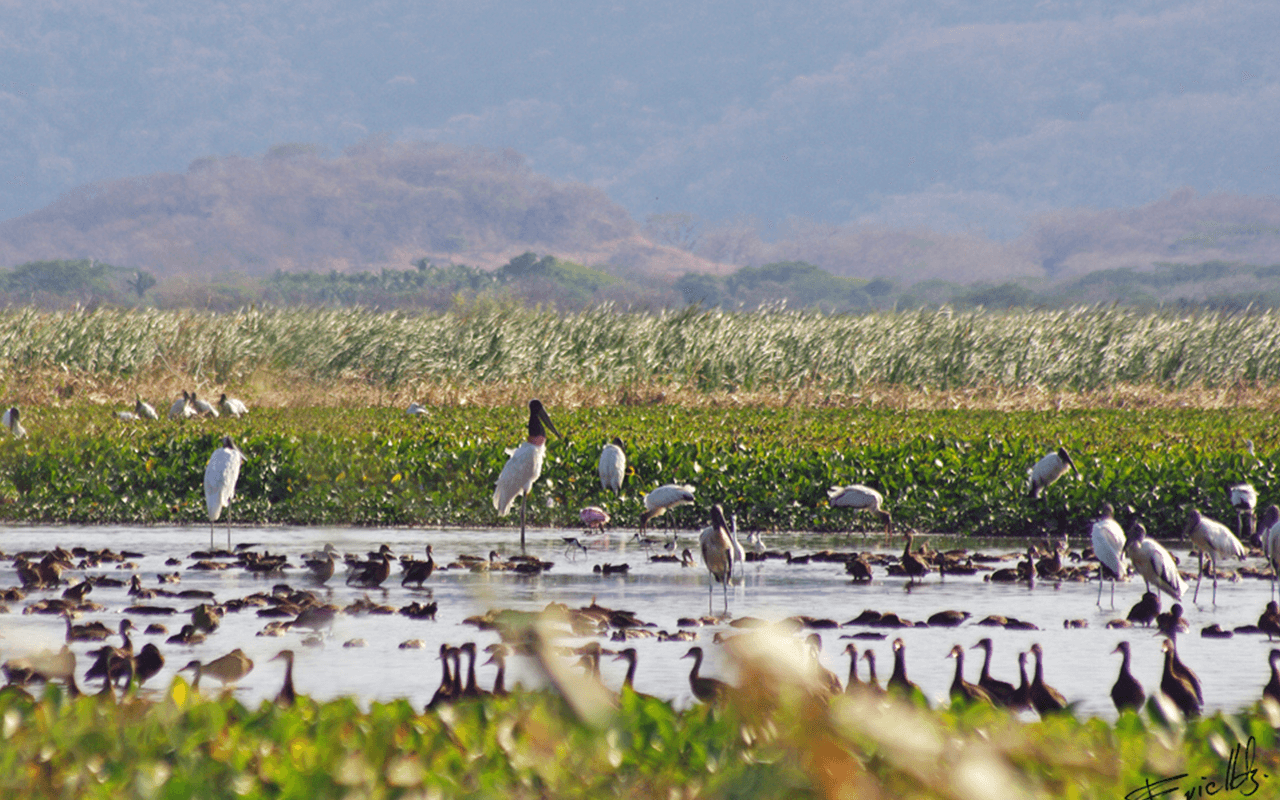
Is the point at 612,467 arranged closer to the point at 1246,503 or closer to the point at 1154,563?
the point at 1246,503

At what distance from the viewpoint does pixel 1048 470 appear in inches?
627

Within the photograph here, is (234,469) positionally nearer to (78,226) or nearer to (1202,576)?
(1202,576)

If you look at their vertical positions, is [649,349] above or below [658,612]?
above

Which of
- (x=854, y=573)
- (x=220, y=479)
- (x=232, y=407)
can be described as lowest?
(x=854, y=573)

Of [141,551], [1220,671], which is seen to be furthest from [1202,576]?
[141,551]

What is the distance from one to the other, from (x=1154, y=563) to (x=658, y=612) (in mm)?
3967

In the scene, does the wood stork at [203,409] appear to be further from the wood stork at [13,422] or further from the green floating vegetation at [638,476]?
the green floating vegetation at [638,476]

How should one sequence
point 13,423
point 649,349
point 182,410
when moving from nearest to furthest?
1. point 13,423
2. point 182,410
3. point 649,349

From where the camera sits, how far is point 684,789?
3664 millimetres

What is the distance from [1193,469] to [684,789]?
14.3 m

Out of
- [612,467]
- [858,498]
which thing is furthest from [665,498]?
[858,498]

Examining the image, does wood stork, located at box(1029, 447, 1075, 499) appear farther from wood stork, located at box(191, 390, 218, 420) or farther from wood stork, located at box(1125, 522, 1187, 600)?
wood stork, located at box(191, 390, 218, 420)

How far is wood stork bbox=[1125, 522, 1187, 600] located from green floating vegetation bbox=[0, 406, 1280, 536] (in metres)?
5.00

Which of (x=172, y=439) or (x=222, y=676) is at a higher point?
(x=172, y=439)
